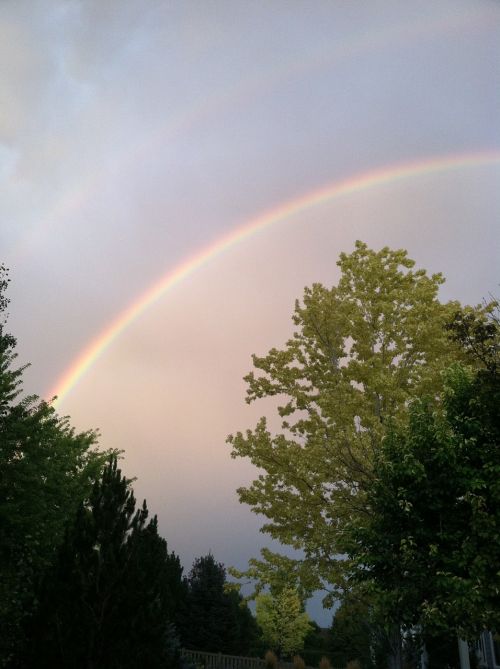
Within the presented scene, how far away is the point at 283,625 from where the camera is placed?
1971 inches

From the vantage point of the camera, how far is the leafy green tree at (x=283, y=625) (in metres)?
49.8

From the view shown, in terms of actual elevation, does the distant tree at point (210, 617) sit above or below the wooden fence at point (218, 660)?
above

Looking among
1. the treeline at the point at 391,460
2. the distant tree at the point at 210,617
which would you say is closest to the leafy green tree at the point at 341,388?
the treeline at the point at 391,460

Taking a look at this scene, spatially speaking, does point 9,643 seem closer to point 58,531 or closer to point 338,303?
point 58,531

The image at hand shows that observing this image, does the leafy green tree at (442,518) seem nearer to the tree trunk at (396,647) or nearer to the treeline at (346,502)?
the treeline at (346,502)

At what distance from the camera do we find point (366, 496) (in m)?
14.0

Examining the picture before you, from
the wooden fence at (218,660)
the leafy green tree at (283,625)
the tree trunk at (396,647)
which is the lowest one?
the wooden fence at (218,660)

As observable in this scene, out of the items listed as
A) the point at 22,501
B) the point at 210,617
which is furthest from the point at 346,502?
the point at 210,617

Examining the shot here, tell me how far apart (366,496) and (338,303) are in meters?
6.27

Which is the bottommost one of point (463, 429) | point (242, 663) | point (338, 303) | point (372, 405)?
point (242, 663)

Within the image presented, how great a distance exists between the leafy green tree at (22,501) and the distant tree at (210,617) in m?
14.7

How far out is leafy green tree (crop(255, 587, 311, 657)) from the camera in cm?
4981

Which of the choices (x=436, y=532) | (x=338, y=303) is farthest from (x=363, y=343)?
(x=436, y=532)

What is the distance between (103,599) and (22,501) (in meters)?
9.14
